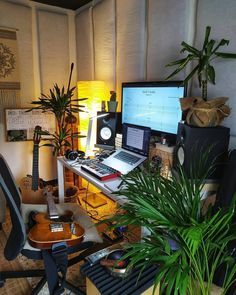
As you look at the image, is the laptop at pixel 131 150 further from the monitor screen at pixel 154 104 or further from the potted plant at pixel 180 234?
the potted plant at pixel 180 234

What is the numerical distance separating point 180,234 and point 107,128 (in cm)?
159

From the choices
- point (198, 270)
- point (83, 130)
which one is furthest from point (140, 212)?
point (83, 130)

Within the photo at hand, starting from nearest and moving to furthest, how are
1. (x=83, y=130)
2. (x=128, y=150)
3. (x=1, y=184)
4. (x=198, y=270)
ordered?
(x=198, y=270) < (x=1, y=184) < (x=128, y=150) < (x=83, y=130)

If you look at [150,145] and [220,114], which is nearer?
→ [220,114]

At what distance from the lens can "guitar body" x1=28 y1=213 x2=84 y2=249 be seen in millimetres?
1162

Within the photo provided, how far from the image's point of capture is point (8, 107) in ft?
9.02

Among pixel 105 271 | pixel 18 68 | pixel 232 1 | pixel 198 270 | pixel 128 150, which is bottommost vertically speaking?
pixel 105 271

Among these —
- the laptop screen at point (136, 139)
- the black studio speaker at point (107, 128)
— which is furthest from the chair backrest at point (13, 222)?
the black studio speaker at point (107, 128)

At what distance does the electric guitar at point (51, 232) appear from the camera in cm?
117

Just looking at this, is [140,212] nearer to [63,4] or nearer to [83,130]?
[83,130]

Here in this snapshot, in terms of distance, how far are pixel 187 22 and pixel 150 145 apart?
0.95 meters

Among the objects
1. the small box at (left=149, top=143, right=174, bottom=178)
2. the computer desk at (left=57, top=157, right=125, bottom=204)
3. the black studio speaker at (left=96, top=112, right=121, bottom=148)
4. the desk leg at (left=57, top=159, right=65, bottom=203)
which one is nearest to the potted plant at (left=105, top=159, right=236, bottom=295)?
the computer desk at (left=57, top=157, right=125, bottom=204)

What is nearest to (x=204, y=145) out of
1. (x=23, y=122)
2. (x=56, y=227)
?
(x=56, y=227)

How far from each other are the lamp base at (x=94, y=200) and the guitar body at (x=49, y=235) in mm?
1300
